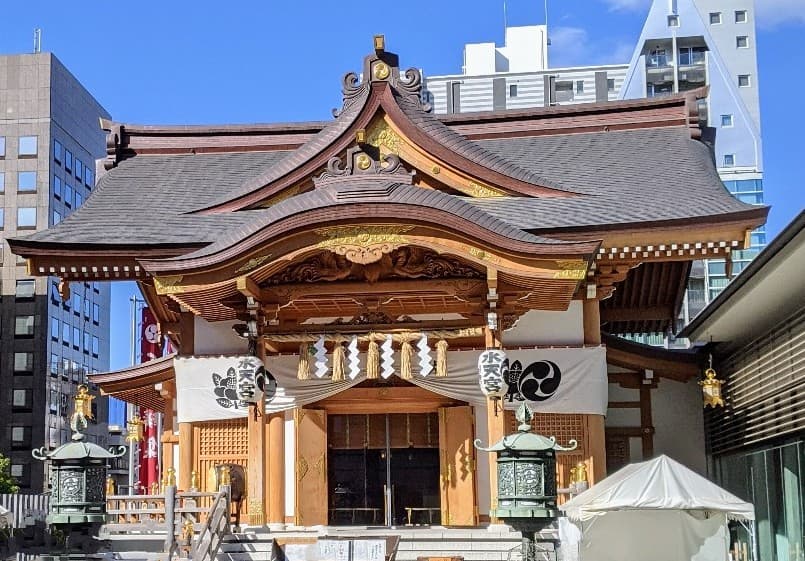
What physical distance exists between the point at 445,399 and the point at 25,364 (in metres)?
54.0

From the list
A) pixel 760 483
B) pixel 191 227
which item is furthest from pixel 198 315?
pixel 760 483

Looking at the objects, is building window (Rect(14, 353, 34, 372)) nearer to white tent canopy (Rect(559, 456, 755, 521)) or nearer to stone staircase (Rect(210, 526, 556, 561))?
stone staircase (Rect(210, 526, 556, 561))

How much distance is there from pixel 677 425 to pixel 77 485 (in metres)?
10.9

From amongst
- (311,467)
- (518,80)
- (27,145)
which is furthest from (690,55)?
(311,467)

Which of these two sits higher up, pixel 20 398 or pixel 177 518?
pixel 20 398

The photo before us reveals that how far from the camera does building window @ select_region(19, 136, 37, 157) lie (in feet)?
224

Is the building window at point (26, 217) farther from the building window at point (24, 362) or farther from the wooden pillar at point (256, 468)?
the wooden pillar at point (256, 468)

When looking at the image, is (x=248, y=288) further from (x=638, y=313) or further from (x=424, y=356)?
(x=638, y=313)

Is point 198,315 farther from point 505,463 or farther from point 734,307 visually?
point 734,307

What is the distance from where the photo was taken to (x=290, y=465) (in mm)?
16875

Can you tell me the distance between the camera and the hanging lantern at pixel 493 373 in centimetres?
1470

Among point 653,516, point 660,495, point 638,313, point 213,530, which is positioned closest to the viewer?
point 660,495

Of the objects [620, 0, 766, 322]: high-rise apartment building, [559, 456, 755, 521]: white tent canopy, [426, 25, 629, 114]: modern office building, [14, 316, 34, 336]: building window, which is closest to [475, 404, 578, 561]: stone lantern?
[559, 456, 755, 521]: white tent canopy

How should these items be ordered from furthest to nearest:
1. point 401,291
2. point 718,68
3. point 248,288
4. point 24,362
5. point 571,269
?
Answer: 1. point 718,68
2. point 24,362
3. point 401,291
4. point 248,288
5. point 571,269
